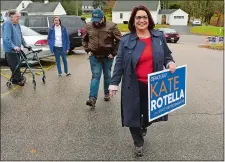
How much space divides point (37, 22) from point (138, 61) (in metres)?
11.8

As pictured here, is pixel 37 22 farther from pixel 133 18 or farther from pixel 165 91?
pixel 165 91

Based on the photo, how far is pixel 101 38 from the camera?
549 cm

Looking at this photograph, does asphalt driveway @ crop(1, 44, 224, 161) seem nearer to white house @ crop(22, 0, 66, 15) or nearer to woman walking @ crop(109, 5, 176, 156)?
woman walking @ crop(109, 5, 176, 156)

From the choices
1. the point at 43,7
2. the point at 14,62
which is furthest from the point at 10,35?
the point at 43,7

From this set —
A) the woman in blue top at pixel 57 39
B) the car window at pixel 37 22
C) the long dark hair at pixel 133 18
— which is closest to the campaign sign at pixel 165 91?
the long dark hair at pixel 133 18

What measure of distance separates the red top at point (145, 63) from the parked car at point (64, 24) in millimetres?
10737

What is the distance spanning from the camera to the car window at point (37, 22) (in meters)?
14.2

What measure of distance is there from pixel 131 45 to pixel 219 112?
2870 millimetres

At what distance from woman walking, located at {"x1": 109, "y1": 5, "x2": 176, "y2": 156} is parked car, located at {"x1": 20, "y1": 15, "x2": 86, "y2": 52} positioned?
10622 millimetres

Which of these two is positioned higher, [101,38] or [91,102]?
[101,38]

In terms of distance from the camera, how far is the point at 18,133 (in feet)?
14.8

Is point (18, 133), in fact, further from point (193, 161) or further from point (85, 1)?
point (85, 1)

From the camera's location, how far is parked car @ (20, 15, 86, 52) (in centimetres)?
1396

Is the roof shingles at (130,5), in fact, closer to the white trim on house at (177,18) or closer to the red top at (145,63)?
the white trim on house at (177,18)
